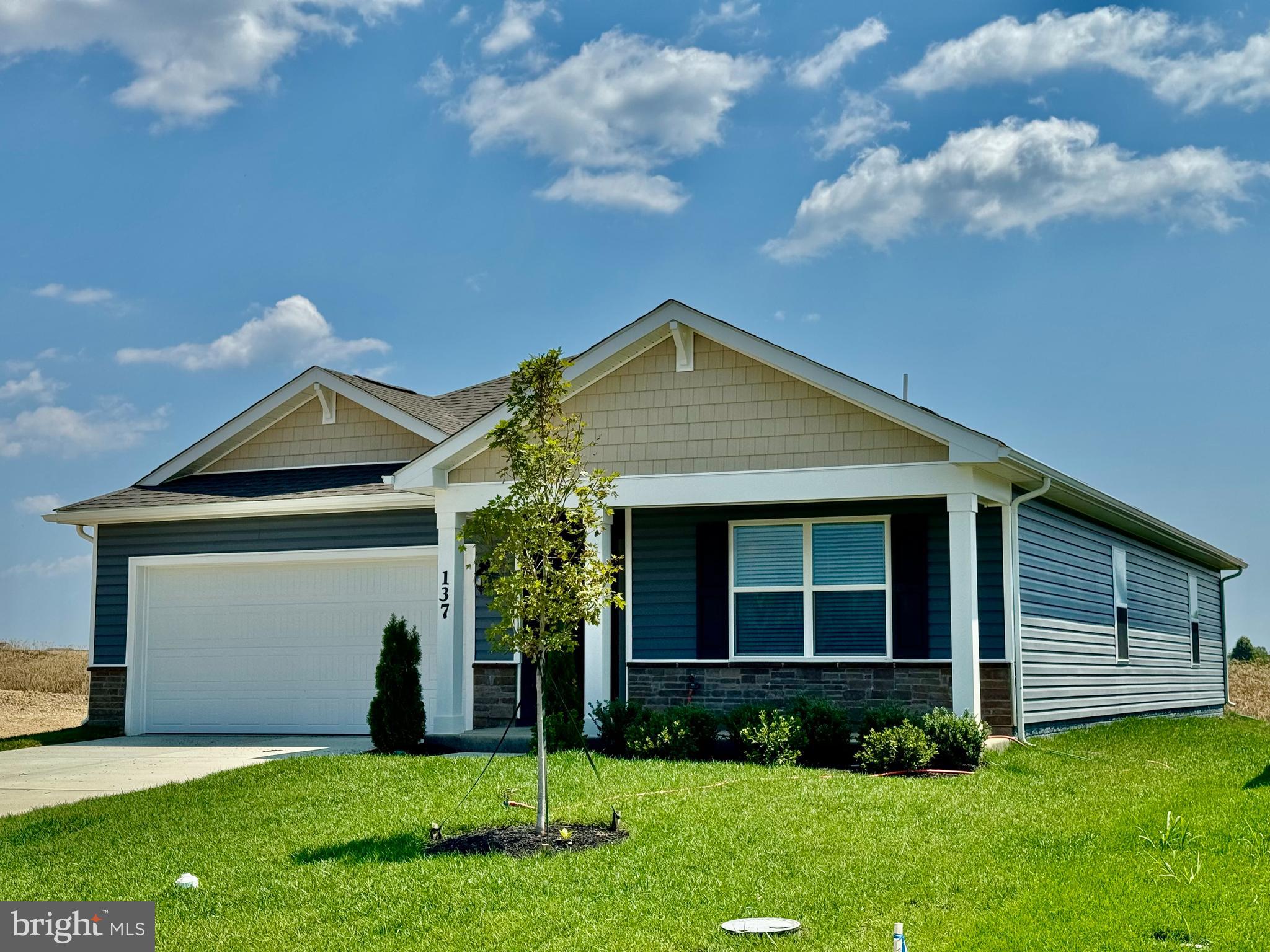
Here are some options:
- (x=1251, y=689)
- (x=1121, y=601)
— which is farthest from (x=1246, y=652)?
(x=1121, y=601)

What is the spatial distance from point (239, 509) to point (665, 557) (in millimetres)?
6115

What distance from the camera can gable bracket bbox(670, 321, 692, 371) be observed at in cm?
1464

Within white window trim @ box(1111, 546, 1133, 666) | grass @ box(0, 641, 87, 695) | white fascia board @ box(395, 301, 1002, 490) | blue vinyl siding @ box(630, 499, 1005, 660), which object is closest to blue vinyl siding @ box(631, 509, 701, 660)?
blue vinyl siding @ box(630, 499, 1005, 660)

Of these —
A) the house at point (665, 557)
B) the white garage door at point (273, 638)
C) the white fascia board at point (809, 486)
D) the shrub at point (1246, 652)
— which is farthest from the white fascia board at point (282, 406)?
the shrub at point (1246, 652)

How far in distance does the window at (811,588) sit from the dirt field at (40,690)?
11.1 metres

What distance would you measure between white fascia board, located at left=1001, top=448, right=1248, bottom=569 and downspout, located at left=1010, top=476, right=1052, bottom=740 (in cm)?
32

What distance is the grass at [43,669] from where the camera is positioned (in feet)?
93.0

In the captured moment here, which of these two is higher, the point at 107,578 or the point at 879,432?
the point at 879,432

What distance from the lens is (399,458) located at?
18688 mm

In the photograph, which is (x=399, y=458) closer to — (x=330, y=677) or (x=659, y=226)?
(x=330, y=677)

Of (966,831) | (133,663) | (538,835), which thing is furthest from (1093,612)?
(133,663)

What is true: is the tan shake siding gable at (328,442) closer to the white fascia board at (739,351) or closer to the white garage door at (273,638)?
the white garage door at (273,638)

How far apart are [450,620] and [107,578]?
6290 millimetres

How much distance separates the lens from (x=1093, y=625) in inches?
712
